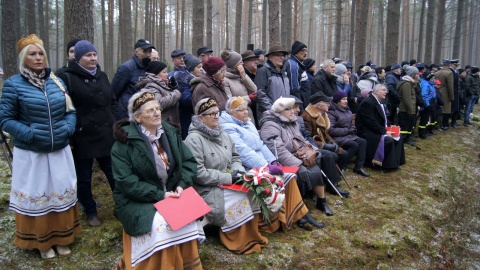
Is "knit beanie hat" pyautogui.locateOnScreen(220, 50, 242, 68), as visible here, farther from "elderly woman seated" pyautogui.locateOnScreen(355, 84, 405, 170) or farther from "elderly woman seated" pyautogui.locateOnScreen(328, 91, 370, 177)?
"elderly woman seated" pyautogui.locateOnScreen(355, 84, 405, 170)

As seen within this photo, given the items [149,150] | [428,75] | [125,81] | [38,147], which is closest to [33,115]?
[38,147]

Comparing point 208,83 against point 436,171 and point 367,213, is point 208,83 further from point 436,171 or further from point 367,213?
point 436,171

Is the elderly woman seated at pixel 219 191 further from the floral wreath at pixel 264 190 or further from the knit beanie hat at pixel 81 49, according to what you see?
the knit beanie hat at pixel 81 49

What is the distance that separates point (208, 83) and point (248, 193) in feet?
6.10

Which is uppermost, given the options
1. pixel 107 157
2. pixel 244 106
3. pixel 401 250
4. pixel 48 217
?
pixel 244 106

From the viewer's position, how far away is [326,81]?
708 centimetres

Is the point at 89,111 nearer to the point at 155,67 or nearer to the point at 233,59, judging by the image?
the point at 155,67

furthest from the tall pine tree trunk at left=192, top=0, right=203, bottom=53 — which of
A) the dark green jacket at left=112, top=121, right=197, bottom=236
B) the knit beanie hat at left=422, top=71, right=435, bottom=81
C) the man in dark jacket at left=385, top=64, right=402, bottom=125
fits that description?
the knit beanie hat at left=422, top=71, right=435, bottom=81

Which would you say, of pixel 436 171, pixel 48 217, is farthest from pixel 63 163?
pixel 436 171

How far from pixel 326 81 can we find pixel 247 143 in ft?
10.8

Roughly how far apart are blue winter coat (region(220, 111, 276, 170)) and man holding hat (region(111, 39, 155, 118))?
1.31 metres

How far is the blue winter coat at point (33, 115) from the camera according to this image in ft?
10.1

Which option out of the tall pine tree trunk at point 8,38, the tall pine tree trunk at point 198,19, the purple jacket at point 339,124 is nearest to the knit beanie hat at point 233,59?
the purple jacket at point 339,124

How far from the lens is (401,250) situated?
14.1ft
